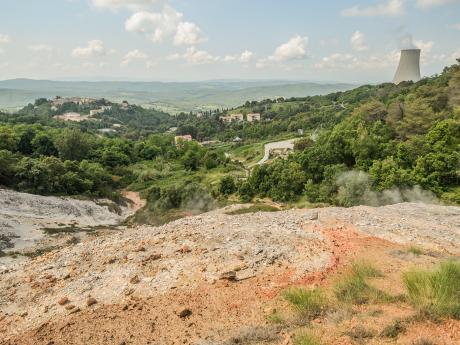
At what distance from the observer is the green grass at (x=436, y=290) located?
7031 millimetres

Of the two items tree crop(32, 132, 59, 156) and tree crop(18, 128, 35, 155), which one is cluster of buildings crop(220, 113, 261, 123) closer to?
tree crop(32, 132, 59, 156)

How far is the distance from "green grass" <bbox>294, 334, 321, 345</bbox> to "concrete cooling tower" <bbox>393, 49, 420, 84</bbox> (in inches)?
2794

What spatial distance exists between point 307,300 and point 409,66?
73.5 metres

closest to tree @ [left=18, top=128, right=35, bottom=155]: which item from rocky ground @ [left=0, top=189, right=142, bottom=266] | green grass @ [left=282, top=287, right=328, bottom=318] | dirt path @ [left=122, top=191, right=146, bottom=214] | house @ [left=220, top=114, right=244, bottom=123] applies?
dirt path @ [left=122, top=191, right=146, bottom=214]

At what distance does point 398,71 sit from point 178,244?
73.0 m

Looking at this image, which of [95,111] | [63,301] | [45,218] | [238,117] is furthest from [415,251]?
[95,111]

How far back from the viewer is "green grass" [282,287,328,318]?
26.6 feet

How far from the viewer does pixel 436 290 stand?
7621 mm

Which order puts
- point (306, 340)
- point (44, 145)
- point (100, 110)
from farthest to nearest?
point (100, 110) < point (44, 145) < point (306, 340)

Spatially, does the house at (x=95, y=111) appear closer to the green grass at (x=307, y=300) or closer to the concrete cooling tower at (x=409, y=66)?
the concrete cooling tower at (x=409, y=66)

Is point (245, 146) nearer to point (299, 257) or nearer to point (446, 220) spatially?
point (446, 220)

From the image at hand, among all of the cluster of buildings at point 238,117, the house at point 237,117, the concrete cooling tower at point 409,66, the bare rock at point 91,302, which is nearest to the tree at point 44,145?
the bare rock at point 91,302

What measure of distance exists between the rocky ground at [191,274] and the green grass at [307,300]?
62cm

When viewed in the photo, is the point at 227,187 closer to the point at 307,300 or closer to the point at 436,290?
the point at 307,300
